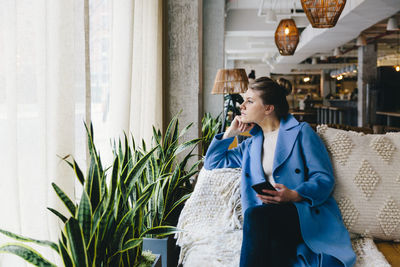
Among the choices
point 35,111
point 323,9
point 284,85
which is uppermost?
point 323,9

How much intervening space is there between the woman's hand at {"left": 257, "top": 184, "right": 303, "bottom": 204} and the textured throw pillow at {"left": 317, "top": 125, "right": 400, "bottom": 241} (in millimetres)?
270

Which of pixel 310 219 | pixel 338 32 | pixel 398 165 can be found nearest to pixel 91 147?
pixel 310 219

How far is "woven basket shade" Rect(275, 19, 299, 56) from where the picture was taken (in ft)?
18.2

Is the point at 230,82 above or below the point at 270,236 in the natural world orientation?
above

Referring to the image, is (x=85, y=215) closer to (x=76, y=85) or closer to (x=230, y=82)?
(x=76, y=85)

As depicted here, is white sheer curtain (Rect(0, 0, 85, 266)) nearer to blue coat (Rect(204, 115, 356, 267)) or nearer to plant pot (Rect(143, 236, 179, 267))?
plant pot (Rect(143, 236, 179, 267))

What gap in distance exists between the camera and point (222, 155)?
237cm

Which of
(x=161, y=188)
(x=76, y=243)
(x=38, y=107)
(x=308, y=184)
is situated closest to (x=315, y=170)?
(x=308, y=184)

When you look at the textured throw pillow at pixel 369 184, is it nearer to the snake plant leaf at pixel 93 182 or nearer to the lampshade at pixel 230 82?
the snake plant leaf at pixel 93 182

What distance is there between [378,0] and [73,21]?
580 cm

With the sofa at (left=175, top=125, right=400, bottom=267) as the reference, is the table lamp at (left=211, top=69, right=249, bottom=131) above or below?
above

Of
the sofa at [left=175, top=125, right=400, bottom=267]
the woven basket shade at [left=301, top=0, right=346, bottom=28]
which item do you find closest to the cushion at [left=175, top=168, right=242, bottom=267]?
the sofa at [left=175, top=125, right=400, bottom=267]

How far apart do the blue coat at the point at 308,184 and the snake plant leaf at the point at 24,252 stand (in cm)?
107

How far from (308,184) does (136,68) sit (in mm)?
1507
